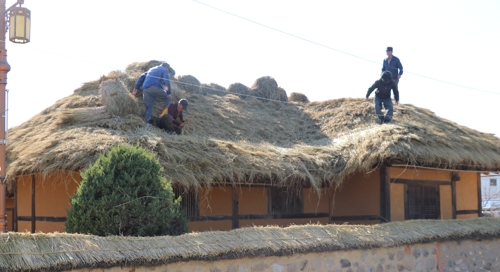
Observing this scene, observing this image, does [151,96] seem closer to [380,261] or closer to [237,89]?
Answer: [237,89]

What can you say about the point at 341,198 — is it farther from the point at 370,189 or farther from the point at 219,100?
the point at 219,100

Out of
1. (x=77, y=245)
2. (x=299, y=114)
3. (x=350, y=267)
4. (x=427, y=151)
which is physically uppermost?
(x=299, y=114)

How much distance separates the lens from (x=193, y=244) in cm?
728

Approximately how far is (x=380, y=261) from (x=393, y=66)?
21.5ft

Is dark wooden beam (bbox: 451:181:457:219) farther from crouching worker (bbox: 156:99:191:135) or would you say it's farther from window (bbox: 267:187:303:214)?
crouching worker (bbox: 156:99:191:135)

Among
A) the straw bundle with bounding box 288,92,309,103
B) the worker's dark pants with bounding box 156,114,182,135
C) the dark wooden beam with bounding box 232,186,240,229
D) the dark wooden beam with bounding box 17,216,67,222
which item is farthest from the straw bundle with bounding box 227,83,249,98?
the dark wooden beam with bounding box 17,216,67,222

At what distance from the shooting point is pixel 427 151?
11875mm

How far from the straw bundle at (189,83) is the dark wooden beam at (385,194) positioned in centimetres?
579

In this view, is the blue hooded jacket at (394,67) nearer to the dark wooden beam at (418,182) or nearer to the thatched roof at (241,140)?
the thatched roof at (241,140)

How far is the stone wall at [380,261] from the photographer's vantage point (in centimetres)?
755

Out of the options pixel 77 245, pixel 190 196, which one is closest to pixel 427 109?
pixel 190 196

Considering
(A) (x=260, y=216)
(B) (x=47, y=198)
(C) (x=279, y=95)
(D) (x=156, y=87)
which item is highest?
(C) (x=279, y=95)

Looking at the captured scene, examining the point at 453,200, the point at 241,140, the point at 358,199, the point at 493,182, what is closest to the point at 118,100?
the point at 241,140

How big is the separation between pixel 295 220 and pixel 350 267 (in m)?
3.82
